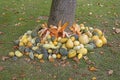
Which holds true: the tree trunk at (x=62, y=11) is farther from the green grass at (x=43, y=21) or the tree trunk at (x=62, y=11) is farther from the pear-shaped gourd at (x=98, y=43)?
the green grass at (x=43, y=21)

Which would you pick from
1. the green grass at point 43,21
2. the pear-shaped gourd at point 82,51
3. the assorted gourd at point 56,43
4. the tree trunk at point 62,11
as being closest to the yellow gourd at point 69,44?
the assorted gourd at point 56,43

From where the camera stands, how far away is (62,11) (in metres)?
5.41

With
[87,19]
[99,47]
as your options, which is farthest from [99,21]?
[99,47]

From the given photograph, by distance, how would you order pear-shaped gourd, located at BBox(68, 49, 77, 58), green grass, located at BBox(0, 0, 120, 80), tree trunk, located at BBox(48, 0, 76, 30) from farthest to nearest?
tree trunk, located at BBox(48, 0, 76, 30) → pear-shaped gourd, located at BBox(68, 49, 77, 58) → green grass, located at BBox(0, 0, 120, 80)

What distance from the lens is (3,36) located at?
598 cm

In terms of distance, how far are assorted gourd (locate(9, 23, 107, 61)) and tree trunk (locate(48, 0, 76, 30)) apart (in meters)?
0.15

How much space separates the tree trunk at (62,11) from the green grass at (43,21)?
88cm

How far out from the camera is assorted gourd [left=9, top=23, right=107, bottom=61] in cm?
504

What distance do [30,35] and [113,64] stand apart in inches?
67.8

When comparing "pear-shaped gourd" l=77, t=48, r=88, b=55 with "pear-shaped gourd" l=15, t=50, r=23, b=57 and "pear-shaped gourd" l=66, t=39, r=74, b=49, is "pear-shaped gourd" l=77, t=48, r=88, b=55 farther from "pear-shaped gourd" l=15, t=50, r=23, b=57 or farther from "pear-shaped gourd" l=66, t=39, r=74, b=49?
"pear-shaped gourd" l=15, t=50, r=23, b=57

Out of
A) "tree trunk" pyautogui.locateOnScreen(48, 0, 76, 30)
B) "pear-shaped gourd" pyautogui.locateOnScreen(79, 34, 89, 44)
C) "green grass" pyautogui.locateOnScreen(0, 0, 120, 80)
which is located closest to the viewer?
"green grass" pyautogui.locateOnScreen(0, 0, 120, 80)

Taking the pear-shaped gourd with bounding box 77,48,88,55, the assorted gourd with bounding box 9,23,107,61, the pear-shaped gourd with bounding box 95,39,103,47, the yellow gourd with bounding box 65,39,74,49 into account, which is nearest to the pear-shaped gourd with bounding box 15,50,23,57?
the assorted gourd with bounding box 9,23,107,61

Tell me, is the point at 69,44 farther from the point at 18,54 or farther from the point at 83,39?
the point at 18,54

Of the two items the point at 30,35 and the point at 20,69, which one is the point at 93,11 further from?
the point at 20,69
